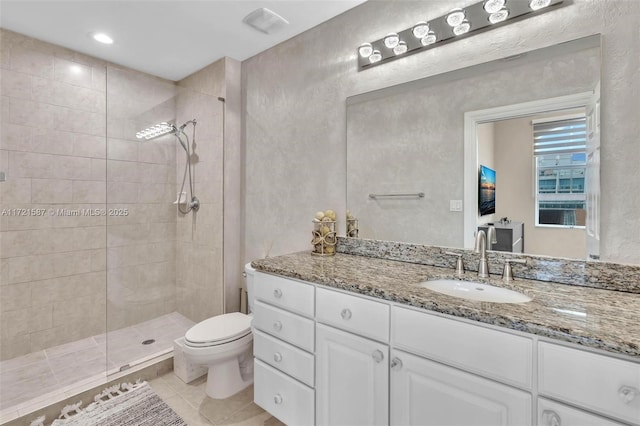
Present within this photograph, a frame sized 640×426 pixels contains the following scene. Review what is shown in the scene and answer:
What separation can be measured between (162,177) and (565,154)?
9.40ft

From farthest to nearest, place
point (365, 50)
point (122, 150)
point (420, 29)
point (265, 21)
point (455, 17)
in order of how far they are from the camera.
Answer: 1. point (122, 150)
2. point (265, 21)
3. point (365, 50)
4. point (420, 29)
5. point (455, 17)

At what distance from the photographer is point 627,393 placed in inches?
28.4

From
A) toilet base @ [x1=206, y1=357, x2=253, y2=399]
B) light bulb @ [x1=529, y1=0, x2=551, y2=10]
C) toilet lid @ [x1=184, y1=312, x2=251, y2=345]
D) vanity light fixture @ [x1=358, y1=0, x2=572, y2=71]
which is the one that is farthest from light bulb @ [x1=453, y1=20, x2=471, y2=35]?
toilet base @ [x1=206, y1=357, x2=253, y2=399]

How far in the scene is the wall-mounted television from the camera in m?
1.45

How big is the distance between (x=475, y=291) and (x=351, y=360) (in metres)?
0.59

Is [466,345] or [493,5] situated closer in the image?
[466,345]

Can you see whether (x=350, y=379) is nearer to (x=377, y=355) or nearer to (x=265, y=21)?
(x=377, y=355)

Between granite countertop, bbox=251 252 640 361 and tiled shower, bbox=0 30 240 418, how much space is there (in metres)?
1.52

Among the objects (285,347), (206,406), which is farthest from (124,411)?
(285,347)

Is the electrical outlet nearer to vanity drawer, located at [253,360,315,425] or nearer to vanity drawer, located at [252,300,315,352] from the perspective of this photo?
vanity drawer, located at [252,300,315,352]

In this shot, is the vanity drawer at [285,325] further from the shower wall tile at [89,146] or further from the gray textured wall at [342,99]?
the shower wall tile at [89,146]

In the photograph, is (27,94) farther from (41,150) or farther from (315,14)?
(315,14)

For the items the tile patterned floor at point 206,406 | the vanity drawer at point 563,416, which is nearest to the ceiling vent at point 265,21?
the vanity drawer at point 563,416

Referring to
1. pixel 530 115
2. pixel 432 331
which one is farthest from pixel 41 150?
pixel 530 115
